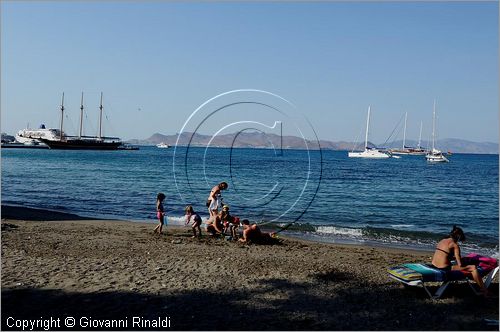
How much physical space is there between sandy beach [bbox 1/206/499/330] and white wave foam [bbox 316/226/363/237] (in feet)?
18.1

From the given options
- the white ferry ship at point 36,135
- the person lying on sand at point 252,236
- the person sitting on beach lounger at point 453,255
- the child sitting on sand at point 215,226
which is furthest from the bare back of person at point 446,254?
the white ferry ship at point 36,135

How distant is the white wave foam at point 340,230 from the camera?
18.8 meters

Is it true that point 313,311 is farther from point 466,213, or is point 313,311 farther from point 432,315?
point 466,213

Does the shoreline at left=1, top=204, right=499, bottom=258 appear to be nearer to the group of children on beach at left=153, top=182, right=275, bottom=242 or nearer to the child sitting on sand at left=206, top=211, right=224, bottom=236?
the group of children on beach at left=153, top=182, right=275, bottom=242

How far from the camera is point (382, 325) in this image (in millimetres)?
7129

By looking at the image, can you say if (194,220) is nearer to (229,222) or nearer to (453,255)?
(229,222)

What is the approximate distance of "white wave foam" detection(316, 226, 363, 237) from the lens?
18.8 meters

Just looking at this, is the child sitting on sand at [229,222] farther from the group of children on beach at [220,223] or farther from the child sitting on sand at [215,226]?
the child sitting on sand at [215,226]

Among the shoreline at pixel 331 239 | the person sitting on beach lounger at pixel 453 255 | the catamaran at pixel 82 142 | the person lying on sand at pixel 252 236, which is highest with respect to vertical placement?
the catamaran at pixel 82 142

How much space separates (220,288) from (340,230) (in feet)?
38.5

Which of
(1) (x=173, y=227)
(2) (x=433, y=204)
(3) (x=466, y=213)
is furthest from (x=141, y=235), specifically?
(2) (x=433, y=204)

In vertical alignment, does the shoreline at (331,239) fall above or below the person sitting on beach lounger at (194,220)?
below

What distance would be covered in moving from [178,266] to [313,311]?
3.89 metres

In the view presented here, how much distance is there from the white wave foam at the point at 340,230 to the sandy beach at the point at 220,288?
18.1ft
